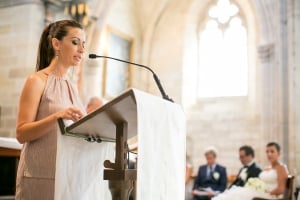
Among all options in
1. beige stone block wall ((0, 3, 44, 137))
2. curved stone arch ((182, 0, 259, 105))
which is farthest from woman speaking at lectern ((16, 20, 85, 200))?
curved stone arch ((182, 0, 259, 105))

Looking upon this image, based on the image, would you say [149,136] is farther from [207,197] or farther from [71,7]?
[71,7]

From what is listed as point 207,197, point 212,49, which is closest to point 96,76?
point 212,49

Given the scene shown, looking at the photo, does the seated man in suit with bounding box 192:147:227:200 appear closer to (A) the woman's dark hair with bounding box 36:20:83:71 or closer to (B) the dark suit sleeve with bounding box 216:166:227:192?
(B) the dark suit sleeve with bounding box 216:166:227:192

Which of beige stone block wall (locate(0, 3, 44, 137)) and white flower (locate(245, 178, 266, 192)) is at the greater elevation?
beige stone block wall (locate(0, 3, 44, 137))

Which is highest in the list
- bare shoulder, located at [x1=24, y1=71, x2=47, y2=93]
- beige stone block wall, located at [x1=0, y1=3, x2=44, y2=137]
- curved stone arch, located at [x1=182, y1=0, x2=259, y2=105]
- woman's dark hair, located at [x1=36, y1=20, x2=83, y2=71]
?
curved stone arch, located at [x1=182, y1=0, x2=259, y2=105]

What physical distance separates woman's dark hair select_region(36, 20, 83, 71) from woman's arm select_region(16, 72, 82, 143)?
17 cm

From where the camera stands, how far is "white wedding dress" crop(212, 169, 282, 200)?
6719 mm

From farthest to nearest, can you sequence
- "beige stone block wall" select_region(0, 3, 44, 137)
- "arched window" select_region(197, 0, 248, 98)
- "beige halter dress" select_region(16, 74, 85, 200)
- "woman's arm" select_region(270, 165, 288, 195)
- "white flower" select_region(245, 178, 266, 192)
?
"arched window" select_region(197, 0, 248, 98)
"beige stone block wall" select_region(0, 3, 44, 137)
"white flower" select_region(245, 178, 266, 192)
"woman's arm" select_region(270, 165, 288, 195)
"beige halter dress" select_region(16, 74, 85, 200)

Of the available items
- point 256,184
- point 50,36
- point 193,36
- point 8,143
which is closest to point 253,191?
point 256,184

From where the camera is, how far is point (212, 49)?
12586 mm

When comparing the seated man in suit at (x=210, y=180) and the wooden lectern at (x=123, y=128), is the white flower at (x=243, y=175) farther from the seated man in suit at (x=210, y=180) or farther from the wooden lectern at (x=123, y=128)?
the wooden lectern at (x=123, y=128)

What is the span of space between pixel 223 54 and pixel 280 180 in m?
6.02

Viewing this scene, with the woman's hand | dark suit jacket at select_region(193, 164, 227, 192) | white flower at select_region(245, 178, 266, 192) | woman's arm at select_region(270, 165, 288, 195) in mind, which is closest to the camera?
the woman's hand

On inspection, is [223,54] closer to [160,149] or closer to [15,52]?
[15,52]
